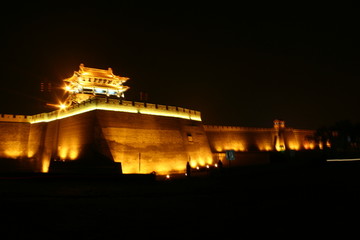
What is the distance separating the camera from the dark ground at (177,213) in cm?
408

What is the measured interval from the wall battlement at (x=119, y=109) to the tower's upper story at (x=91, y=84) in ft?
8.23

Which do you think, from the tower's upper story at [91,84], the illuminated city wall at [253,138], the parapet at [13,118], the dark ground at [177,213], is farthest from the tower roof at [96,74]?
the dark ground at [177,213]

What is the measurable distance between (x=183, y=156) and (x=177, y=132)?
6.24 ft

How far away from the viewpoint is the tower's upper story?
2061 cm

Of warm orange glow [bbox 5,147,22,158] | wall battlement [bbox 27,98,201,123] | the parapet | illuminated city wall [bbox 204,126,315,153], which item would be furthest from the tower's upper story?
illuminated city wall [bbox 204,126,315,153]

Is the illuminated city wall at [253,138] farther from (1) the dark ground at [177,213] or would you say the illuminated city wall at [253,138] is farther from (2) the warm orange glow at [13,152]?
(1) the dark ground at [177,213]

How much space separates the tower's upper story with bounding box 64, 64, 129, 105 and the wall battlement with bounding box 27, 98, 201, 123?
251 cm

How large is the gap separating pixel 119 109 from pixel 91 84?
5.81 metres

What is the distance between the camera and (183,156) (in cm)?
1822

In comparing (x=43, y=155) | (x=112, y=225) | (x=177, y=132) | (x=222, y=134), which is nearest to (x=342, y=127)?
(x=222, y=134)

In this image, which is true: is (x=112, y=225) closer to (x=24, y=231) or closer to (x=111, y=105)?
(x=24, y=231)

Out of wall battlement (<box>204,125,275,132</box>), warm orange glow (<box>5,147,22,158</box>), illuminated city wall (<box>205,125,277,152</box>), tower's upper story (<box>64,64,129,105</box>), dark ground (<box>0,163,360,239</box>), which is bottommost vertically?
dark ground (<box>0,163,360,239</box>)

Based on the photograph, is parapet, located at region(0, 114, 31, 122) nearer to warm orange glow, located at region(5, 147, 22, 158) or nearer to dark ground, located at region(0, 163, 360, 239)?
warm orange glow, located at region(5, 147, 22, 158)

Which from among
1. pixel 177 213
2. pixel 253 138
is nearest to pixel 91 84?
pixel 177 213
